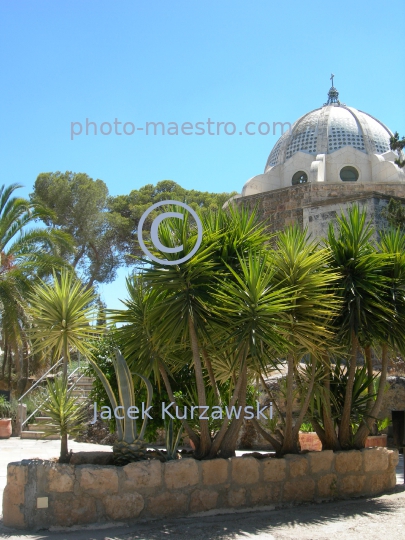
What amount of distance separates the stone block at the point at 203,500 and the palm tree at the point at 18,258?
1053 cm

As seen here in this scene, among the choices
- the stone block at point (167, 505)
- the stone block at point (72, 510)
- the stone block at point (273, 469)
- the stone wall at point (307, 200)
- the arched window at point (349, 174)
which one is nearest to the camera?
the stone block at point (72, 510)

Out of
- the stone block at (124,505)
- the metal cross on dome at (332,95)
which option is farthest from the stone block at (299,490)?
the metal cross on dome at (332,95)

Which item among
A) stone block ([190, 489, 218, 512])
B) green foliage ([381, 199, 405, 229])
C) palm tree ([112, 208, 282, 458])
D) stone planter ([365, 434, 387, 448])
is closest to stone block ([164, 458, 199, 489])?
stone block ([190, 489, 218, 512])

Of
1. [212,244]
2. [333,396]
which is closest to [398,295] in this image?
[333,396]

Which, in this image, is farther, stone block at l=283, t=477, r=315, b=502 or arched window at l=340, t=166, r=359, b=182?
arched window at l=340, t=166, r=359, b=182

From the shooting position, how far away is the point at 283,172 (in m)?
27.5

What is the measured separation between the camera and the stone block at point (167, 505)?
234 inches

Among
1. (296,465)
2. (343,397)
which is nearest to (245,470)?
(296,465)

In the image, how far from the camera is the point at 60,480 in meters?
5.58

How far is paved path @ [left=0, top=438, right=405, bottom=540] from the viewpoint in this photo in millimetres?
5383

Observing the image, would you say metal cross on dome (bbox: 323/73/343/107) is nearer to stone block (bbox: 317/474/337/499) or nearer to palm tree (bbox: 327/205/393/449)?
palm tree (bbox: 327/205/393/449)

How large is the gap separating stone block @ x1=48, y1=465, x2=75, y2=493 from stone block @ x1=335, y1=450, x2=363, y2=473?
3303mm

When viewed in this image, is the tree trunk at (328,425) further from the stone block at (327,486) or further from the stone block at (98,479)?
the stone block at (98,479)

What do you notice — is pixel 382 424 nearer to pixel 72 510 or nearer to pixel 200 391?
pixel 200 391
